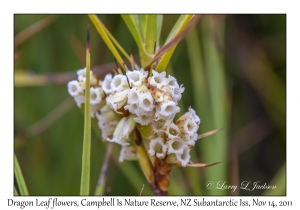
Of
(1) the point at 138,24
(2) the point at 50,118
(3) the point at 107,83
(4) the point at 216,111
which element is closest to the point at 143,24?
(1) the point at 138,24

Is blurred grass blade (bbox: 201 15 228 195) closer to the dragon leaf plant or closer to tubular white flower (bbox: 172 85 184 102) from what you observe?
the dragon leaf plant

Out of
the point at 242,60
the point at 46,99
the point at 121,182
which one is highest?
the point at 242,60

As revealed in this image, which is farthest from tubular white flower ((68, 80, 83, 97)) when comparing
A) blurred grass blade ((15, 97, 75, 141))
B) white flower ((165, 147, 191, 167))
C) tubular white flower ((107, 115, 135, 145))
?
blurred grass blade ((15, 97, 75, 141))

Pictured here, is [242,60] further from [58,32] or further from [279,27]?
[58,32]
